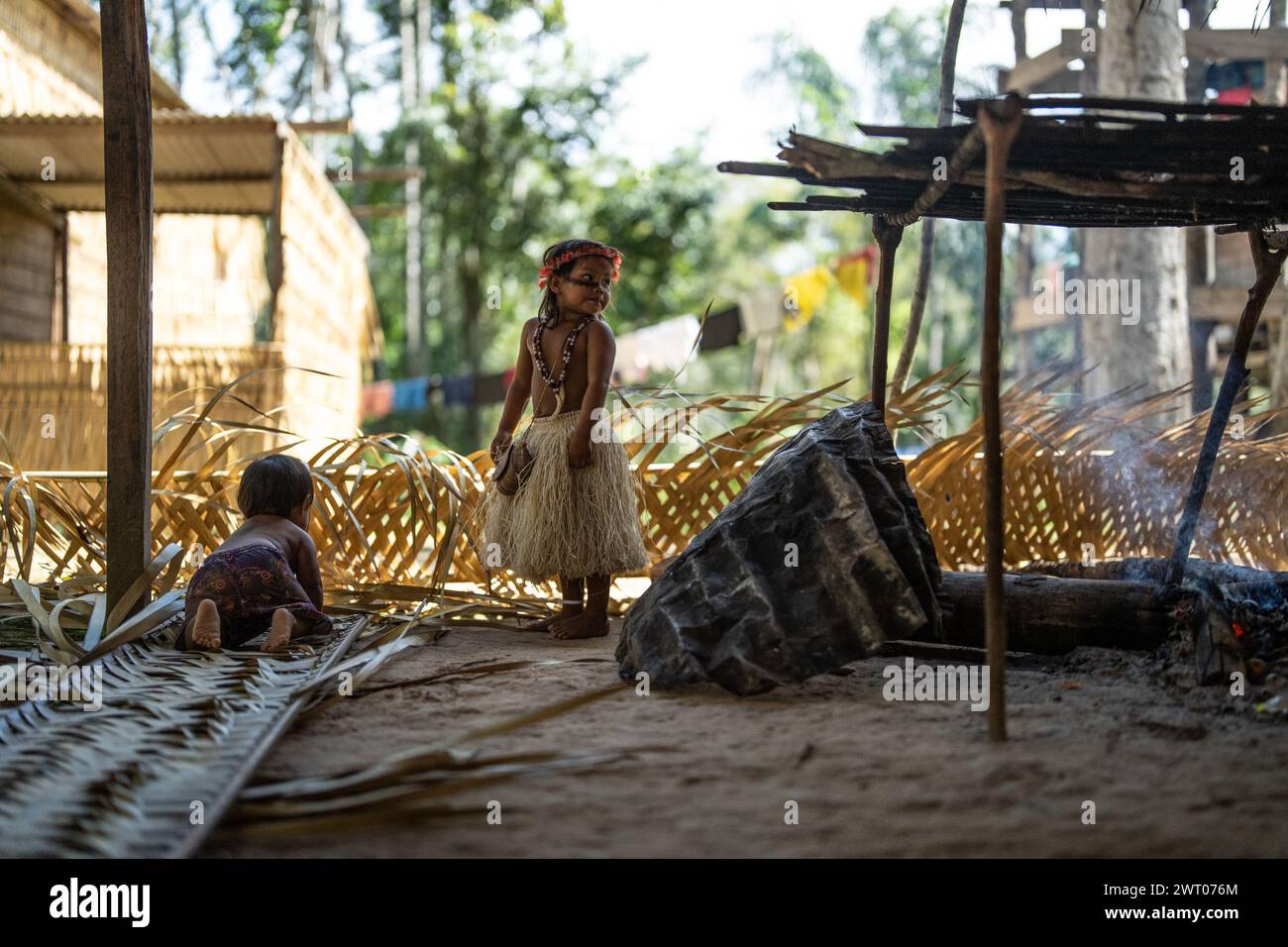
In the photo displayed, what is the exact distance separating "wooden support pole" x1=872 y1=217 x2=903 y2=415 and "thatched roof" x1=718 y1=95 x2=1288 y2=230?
30 cm

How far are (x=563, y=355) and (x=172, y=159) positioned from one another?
5593mm

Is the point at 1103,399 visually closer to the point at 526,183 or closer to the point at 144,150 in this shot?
the point at 144,150

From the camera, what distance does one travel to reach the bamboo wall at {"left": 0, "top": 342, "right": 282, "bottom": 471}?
610 centimetres

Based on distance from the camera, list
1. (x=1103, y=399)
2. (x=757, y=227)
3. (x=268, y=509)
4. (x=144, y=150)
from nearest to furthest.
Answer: (x=144, y=150)
(x=268, y=509)
(x=1103, y=399)
(x=757, y=227)

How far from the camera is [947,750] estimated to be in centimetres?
197

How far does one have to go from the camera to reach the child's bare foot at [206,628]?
9.68 ft

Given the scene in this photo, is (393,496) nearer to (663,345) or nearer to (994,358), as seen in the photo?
(994,358)

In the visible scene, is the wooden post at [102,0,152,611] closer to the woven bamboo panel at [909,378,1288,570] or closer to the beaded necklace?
the beaded necklace

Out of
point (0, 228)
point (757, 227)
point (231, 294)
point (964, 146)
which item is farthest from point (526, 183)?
point (964, 146)

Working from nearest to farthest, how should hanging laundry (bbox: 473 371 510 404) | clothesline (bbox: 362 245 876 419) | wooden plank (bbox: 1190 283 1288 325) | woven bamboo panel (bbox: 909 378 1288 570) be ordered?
woven bamboo panel (bbox: 909 378 1288 570), wooden plank (bbox: 1190 283 1288 325), clothesline (bbox: 362 245 876 419), hanging laundry (bbox: 473 371 510 404)

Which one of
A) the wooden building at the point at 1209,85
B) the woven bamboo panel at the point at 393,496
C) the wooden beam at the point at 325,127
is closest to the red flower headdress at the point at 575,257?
the woven bamboo panel at the point at 393,496

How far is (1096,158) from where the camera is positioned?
7.98 feet

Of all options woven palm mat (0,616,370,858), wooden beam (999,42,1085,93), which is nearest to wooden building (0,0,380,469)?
woven palm mat (0,616,370,858)
